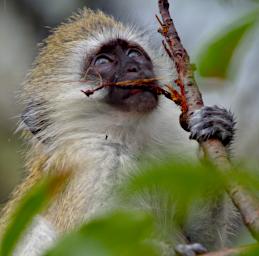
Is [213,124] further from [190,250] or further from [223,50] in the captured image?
[223,50]

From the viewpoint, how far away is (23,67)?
30.0 ft

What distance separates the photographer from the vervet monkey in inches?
187

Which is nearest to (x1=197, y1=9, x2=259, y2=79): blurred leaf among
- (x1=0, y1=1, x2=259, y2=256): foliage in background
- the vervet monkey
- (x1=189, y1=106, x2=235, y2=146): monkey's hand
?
(x1=0, y1=1, x2=259, y2=256): foliage in background

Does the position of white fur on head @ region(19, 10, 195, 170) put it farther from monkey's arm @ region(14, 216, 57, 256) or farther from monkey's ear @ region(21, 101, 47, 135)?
monkey's arm @ region(14, 216, 57, 256)

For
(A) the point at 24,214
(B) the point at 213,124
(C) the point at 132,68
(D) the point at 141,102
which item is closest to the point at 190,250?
(B) the point at 213,124

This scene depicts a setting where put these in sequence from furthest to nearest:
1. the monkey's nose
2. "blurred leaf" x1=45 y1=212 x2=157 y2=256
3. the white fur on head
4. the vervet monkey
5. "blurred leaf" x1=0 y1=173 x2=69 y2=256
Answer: the white fur on head
the monkey's nose
the vervet monkey
"blurred leaf" x1=0 y1=173 x2=69 y2=256
"blurred leaf" x1=45 y1=212 x2=157 y2=256

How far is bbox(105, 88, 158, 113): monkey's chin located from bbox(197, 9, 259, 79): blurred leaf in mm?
3035

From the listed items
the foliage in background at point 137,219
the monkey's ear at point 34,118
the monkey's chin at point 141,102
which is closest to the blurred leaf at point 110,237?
the foliage in background at point 137,219

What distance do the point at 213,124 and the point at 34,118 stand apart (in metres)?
2.09

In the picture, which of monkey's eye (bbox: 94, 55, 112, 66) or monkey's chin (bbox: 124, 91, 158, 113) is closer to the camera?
monkey's chin (bbox: 124, 91, 158, 113)

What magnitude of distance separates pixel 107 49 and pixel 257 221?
4.18 m

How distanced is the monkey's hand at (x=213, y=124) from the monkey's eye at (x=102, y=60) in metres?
1.45

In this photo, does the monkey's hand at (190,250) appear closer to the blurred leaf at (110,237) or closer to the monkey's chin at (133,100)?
the monkey's chin at (133,100)

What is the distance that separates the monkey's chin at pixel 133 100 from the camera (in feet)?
16.1
